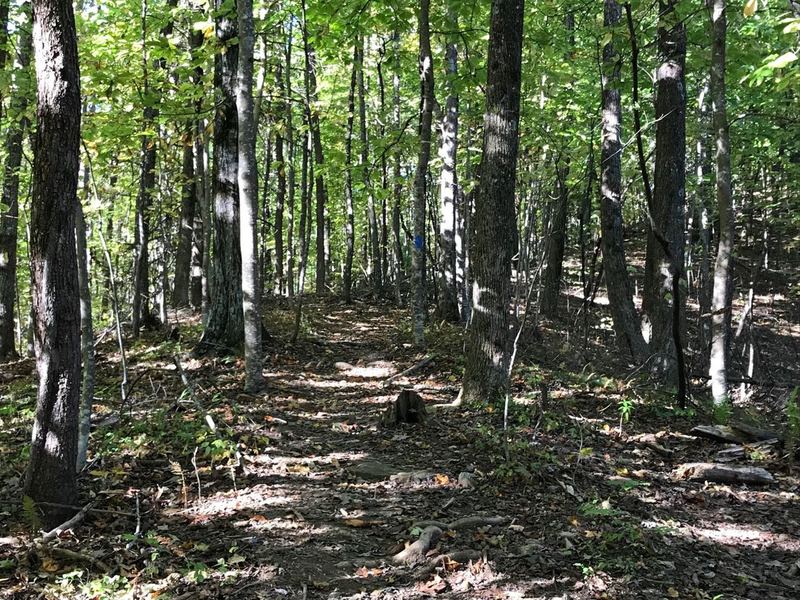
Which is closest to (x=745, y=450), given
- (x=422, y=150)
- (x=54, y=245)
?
(x=422, y=150)

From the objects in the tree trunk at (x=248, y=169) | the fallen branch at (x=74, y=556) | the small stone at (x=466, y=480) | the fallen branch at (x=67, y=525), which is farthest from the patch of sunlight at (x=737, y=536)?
the tree trunk at (x=248, y=169)

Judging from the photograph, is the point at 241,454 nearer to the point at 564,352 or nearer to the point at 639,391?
the point at 639,391

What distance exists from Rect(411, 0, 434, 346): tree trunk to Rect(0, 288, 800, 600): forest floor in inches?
98.6

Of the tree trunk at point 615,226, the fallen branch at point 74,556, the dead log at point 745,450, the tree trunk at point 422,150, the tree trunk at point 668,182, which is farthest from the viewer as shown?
the tree trunk at point 615,226

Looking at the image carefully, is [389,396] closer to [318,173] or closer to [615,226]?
[615,226]

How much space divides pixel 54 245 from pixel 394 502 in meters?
3.48

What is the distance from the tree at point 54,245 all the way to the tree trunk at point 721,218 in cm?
723

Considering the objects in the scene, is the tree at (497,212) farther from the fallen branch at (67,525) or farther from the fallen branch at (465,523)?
the fallen branch at (67,525)

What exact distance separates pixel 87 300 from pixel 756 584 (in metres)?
5.73

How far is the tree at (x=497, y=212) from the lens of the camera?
733 cm

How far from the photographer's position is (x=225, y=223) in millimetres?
10000

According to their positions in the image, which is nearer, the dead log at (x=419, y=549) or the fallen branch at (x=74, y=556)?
the fallen branch at (x=74, y=556)

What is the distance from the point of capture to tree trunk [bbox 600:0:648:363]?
35.9 ft

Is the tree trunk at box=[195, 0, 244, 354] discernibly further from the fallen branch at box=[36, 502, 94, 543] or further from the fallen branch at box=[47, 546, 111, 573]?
the fallen branch at box=[47, 546, 111, 573]
